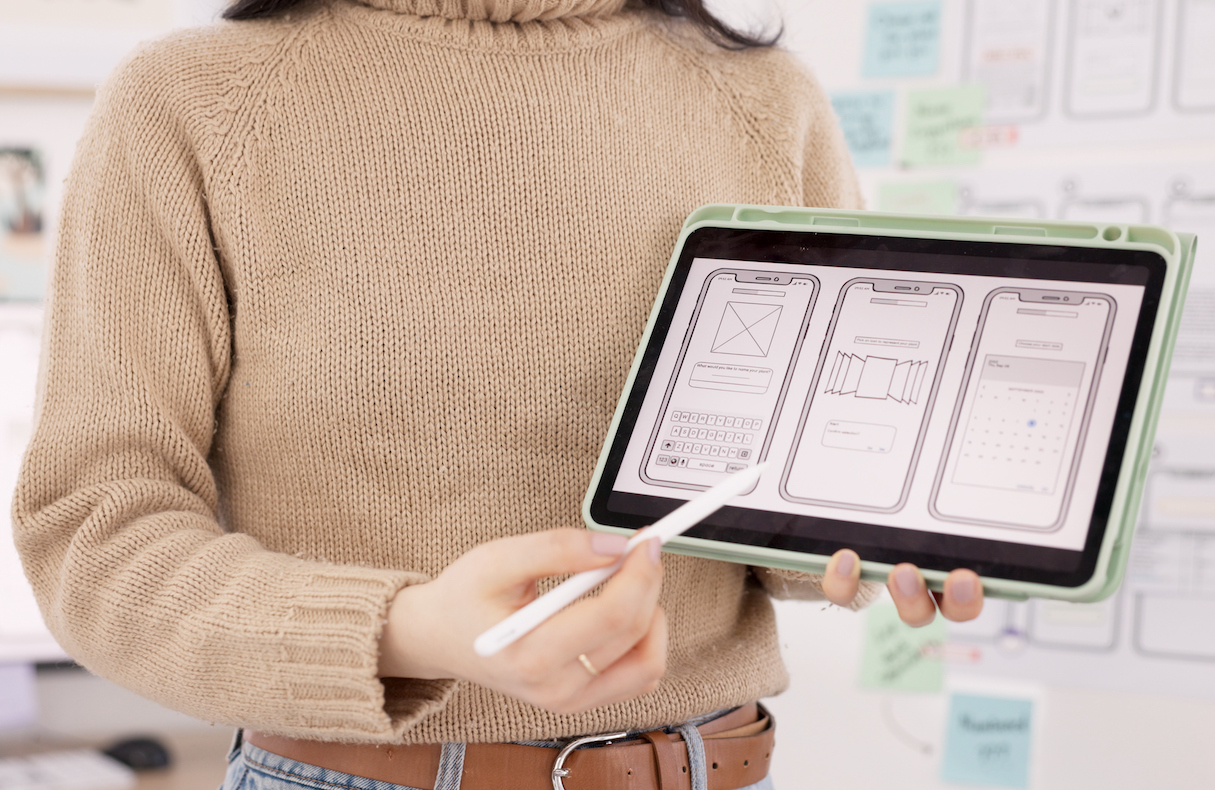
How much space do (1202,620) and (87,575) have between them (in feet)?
3.17

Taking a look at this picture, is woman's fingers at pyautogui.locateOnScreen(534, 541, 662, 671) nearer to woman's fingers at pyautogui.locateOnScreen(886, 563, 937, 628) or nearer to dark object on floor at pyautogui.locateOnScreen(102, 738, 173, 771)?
woman's fingers at pyautogui.locateOnScreen(886, 563, 937, 628)

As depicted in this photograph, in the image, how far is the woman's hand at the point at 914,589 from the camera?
0.43 m

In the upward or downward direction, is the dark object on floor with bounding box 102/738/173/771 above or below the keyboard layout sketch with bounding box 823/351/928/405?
below

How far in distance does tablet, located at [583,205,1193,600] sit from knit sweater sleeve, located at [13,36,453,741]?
144 millimetres

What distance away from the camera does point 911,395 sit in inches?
19.1

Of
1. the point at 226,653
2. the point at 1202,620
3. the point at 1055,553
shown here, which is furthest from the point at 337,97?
the point at 1202,620

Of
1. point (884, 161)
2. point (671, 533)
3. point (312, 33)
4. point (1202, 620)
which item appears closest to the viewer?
point (671, 533)

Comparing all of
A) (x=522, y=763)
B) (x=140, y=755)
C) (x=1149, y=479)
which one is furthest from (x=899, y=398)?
(x=140, y=755)

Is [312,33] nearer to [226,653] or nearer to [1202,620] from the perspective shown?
[226,653]

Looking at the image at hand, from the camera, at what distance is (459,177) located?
0.60m

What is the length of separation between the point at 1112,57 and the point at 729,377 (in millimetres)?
740

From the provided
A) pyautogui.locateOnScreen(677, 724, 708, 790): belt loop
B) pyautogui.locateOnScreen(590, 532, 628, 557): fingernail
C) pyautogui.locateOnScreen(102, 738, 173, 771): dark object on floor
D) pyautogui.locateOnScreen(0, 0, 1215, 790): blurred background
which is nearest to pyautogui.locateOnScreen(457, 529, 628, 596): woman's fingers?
pyautogui.locateOnScreen(590, 532, 628, 557): fingernail

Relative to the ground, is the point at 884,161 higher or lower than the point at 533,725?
higher

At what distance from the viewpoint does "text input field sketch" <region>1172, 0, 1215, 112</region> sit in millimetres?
980
